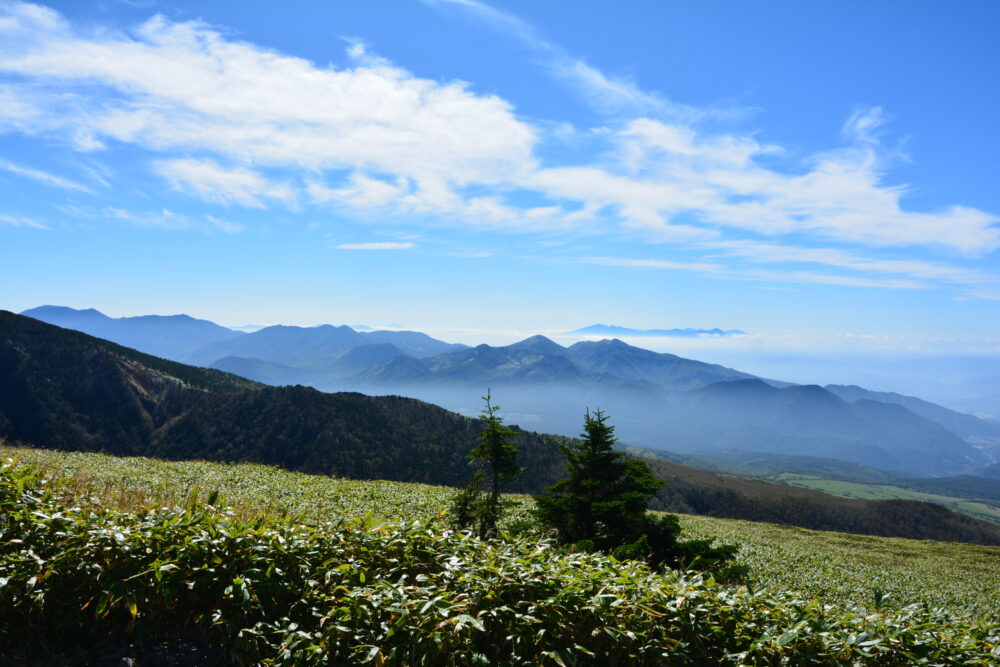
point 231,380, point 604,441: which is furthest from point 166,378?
point 604,441

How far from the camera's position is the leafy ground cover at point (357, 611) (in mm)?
4320

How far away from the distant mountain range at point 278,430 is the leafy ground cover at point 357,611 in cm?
10012

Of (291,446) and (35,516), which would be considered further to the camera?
(291,446)

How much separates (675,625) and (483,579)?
1847mm

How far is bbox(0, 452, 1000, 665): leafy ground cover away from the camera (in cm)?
432

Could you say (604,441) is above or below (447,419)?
above

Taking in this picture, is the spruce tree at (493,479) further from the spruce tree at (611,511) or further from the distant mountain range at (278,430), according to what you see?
the distant mountain range at (278,430)

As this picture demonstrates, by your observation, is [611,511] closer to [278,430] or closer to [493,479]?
[493,479]

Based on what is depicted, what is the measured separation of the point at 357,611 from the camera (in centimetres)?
451

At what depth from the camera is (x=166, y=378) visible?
135375mm

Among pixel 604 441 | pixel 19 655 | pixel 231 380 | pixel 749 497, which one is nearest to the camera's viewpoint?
pixel 19 655

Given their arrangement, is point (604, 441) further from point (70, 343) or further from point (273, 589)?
point (70, 343)

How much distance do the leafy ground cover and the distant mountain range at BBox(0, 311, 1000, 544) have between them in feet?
328

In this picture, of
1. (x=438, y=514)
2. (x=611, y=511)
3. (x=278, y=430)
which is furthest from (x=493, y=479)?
(x=278, y=430)
